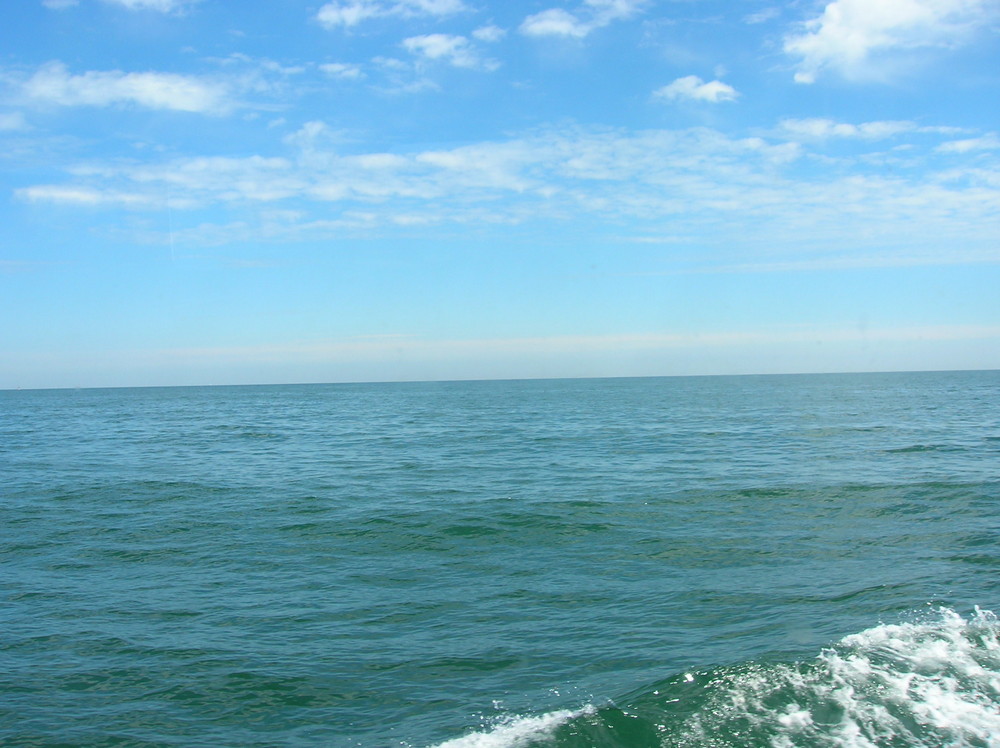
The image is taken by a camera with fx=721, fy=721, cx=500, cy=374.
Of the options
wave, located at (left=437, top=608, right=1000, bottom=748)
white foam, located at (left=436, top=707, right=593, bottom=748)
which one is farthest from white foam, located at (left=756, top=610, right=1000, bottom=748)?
white foam, located at (left=436, top=707, right=593, bottom=748)

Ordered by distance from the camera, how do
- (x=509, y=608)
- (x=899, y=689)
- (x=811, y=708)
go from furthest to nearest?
(x=509, y=608) < (x=899, y=689) < (x=811, y=708)

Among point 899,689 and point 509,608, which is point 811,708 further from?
point 509,608

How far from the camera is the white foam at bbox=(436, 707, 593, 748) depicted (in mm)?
8000

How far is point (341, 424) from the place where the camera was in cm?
6181

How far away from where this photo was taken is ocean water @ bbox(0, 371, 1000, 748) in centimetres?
869

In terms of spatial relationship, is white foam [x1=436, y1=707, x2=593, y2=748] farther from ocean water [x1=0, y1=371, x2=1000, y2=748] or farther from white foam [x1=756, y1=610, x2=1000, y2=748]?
white foam [x1=756, y1=610, x2=1000, y2=748]

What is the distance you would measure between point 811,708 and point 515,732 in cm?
354

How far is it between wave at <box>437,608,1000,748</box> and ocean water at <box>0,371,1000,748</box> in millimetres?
32

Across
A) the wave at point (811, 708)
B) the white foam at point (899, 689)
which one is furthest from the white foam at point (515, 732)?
the white foam at point (899, 689)

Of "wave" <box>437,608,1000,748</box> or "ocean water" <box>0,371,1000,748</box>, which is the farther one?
"ocean water" <box>0,371,1000,748</box>

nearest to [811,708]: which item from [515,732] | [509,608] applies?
[515,732]

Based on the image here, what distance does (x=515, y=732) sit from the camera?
27.0 feet

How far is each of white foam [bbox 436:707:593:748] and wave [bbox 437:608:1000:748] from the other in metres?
0.01

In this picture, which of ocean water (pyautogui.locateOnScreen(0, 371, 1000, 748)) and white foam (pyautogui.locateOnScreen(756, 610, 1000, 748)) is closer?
white foam (pyautogui.locateOnScreen(756, 610, 1000, 748))
